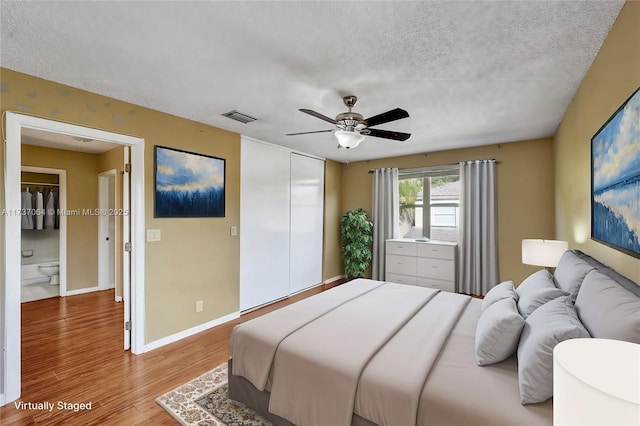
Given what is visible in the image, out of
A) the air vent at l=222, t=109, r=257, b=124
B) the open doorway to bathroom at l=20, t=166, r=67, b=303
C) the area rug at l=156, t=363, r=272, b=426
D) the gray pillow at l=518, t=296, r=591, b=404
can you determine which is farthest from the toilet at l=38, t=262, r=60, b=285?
the gray pillow at l=518, t=296, r=591, b=404

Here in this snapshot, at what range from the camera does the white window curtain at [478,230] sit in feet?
14.6

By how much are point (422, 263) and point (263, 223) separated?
279 cm

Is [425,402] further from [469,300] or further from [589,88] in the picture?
[589,88]

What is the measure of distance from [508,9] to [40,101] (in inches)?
133

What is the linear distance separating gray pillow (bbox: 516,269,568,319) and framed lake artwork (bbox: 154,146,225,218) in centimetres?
326

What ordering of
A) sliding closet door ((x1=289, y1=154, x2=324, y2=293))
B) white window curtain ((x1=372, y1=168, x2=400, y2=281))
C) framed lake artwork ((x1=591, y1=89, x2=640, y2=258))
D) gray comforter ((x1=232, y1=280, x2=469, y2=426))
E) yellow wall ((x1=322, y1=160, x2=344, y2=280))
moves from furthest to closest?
yellow wall ((x1=322, y1=160, x2=344, y2=280)) < white window curtain ((x1=372, y1=168, x2=400, y2=281)) < sliding closet door ((x1=289, y1=154, x2=324, y2=293)) < gray comforter ((x1=232, y1=280, x2=469, y2=426)) < framed lake artwork ((x1=591, y1=89, x2=640, y2=258))

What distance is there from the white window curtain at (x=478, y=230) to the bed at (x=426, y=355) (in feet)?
7.41

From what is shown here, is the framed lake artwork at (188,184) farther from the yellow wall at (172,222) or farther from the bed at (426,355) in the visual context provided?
the bed at (426,355)

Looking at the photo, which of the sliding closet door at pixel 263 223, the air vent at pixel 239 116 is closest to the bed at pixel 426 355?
the sliding closet door at pixel 263 223

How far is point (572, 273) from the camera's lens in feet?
6.23

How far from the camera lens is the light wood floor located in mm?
2016

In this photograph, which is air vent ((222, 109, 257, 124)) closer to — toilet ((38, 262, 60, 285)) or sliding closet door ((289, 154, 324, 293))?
sliding closet door ((289, 154, 324, 293))

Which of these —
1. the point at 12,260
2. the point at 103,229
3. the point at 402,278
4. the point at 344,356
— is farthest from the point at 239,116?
the point at 103,229

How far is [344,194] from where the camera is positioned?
6199 mm
